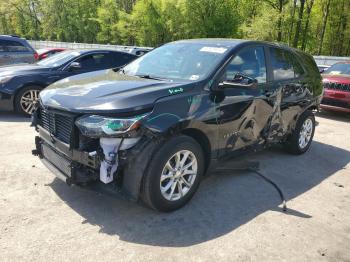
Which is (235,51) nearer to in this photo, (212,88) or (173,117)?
(212,88)

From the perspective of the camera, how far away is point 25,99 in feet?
25.9

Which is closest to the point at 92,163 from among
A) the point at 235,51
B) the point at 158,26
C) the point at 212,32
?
the point at 235,51

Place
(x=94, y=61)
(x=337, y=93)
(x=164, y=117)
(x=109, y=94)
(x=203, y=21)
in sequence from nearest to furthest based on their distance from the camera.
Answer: (x=164, y=117)
(x=109, y=94)
(x=94, y=61)
(x=337, y=93)
(x=203, y=21)

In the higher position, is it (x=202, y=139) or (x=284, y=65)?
(x=284, y=65)

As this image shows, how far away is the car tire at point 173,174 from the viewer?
358cm

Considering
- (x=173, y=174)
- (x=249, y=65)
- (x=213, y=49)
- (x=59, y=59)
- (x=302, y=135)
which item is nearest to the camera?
(x=173, y=174)

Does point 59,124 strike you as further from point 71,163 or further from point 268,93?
point 268,93

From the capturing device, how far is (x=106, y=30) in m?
55.5

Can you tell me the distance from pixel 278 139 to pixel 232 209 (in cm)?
188

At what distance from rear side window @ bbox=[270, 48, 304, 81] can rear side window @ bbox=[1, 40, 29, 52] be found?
321 inches

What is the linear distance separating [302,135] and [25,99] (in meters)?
5.50

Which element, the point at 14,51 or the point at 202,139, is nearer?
the point at 202,139

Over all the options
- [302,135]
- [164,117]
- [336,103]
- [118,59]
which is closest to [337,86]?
[336,103]

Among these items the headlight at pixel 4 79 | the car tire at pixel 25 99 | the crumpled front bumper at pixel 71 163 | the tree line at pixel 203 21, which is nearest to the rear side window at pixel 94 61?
the car tire at pixel 25 99
